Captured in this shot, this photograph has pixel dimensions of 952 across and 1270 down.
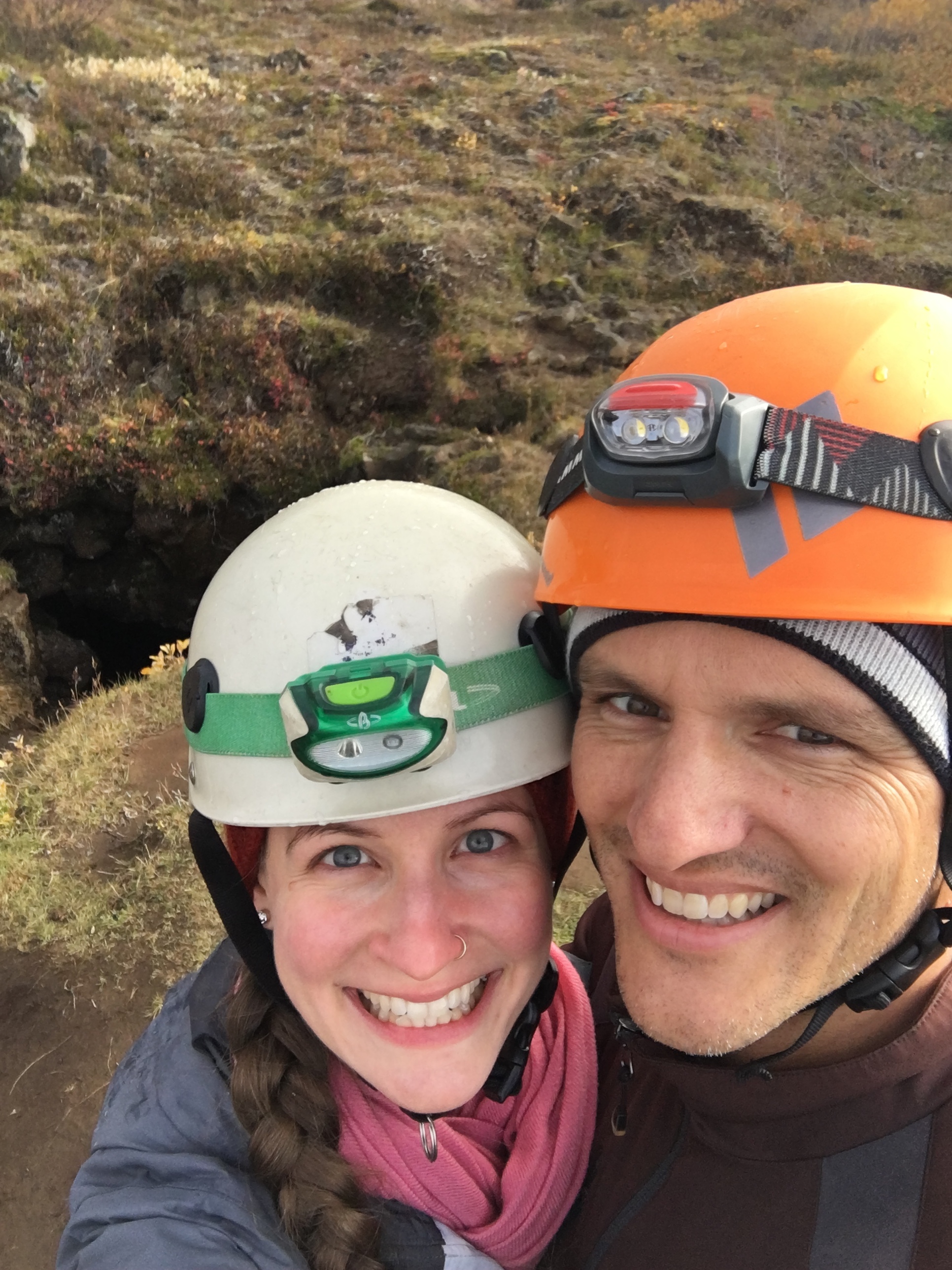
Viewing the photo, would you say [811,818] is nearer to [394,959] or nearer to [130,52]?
[394,959]

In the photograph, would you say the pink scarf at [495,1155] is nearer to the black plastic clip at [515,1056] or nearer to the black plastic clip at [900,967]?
the black plastic clip at [515,1056]

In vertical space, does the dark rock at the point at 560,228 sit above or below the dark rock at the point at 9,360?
above

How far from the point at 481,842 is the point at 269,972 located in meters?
0.69

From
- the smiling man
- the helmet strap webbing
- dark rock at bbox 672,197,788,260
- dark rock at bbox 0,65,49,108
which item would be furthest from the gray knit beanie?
dark rock at bbox 0,65,49,108

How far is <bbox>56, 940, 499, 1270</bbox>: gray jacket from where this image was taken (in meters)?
1.46

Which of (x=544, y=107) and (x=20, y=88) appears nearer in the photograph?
(x=20, y=88)

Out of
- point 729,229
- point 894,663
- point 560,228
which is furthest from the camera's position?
point 560,228

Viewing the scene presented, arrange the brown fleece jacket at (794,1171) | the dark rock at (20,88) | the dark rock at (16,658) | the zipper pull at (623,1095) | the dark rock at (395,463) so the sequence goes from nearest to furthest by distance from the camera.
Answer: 1. the brown fleece jacket at (794,1171)
2. the zipper pull at (623,1095)
3. the dark rock at (16,658)
4. the dark rock at (395,463)
5. the dark rock at (20,88)

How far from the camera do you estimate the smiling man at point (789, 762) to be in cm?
133

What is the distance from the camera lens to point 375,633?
175 centimetres

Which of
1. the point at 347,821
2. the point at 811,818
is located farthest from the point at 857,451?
the point at 347,821

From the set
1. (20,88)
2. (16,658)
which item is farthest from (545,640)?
(20,88)

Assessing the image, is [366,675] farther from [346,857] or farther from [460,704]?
[346,857]

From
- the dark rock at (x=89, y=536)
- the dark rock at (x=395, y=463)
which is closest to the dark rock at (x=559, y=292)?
the dark rock at (x=395, y=463)
